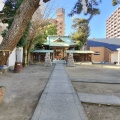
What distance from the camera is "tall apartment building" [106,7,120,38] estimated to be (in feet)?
378

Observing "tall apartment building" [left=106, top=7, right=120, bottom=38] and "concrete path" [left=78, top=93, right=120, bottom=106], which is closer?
"concrete path" [left=78, top=93, right=120, bottom=106]

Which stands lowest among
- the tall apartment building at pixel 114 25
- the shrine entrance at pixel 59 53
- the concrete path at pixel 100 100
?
the concrete path at pixel 100 100

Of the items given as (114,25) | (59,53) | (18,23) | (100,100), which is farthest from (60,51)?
(114,25)

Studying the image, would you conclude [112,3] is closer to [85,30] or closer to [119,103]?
[119,103]

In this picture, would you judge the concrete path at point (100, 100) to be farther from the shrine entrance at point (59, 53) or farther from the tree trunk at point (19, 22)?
the shrine entrance at point (59, 53)

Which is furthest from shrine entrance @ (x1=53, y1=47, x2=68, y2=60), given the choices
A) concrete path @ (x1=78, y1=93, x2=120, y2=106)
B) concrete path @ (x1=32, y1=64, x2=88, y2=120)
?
concrete path @ (x1=32, y1=64, x2=88, y2=120)

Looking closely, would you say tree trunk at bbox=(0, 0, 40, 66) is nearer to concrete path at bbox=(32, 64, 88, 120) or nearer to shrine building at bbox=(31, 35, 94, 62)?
concrete path at bbox=(32, 64, 88, 120)

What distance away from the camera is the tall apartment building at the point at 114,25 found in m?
115

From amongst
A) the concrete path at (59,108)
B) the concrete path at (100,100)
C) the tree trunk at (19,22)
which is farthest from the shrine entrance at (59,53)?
the tree trunk at (19,22)

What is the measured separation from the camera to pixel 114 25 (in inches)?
4776

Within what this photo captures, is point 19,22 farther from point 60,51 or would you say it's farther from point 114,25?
point 114,25

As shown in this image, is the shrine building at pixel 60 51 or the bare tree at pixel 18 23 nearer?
the bare tree at pixel 18 23

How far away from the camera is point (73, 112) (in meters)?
6.20

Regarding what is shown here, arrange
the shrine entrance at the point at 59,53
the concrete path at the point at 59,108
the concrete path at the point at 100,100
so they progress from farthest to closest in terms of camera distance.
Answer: the shrine entrance at the point at 59,53 → the concrete path at the point at 100,100 → the concrete path at the point at 59,108
